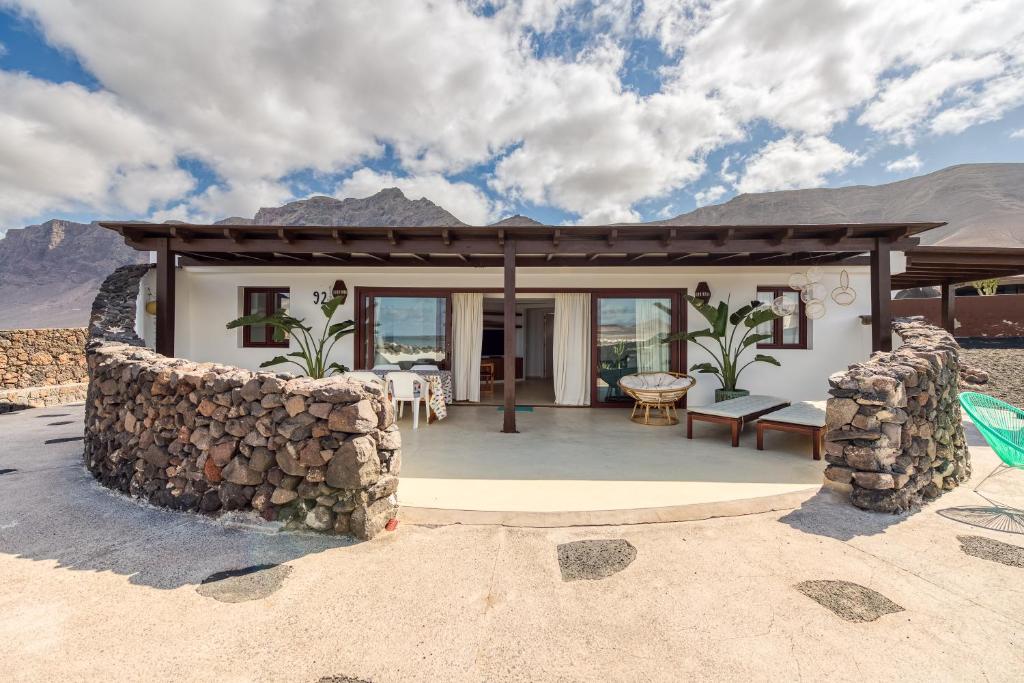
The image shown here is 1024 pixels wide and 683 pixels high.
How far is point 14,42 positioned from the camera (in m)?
12.0

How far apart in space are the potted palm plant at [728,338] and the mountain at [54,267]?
238 ft

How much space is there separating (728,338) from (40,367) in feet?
48.7

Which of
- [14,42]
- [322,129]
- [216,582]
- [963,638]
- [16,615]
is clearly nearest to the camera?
[963,638]

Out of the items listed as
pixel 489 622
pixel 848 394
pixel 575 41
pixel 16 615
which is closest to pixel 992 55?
pixel 575 41

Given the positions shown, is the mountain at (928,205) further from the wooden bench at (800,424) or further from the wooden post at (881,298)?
the wooden bench at (800,424)

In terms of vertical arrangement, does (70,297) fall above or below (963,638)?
above

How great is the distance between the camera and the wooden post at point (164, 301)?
6258 millimetres

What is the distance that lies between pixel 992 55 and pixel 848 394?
876 inches

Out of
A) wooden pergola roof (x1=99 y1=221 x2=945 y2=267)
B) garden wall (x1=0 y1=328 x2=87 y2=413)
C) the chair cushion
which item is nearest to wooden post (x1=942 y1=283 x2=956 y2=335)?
wooden pergola roof (x1=99 y1=221 x2=945 y2=267)

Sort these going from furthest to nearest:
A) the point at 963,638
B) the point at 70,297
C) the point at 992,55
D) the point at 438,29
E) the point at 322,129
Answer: the point at 70,297
the point at 322,129
the point at 992,55
the point at 438,29
the point at 963,638

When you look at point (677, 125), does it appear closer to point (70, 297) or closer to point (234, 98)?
point (234, 98)

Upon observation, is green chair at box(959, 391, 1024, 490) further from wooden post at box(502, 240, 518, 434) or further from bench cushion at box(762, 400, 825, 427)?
wooden post at box(502, 240, 518, 434)

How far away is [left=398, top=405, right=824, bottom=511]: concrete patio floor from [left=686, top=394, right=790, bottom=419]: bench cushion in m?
0.37

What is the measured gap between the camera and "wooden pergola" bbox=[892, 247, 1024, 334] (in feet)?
24.1
